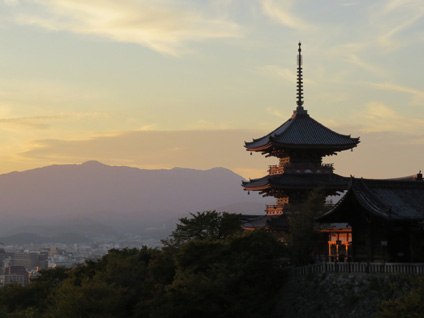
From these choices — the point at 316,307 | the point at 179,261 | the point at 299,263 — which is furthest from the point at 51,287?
the point at 316,307

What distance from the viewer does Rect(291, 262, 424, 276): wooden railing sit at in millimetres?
38156

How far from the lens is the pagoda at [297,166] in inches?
2311

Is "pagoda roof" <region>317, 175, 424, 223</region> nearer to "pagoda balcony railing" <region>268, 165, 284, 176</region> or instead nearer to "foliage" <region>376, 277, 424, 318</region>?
"foliage" <region>376, 277, 424, 318</region>

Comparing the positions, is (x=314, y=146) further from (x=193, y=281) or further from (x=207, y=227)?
(x=193, y=281)

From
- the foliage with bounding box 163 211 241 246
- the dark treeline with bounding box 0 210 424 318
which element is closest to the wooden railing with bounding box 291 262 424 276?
the dark treeline with bounding box 0 210 424 318

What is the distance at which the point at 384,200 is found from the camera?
42.4 metres

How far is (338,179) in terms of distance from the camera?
59500 millimetres

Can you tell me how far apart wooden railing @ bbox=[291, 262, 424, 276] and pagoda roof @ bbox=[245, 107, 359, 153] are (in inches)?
574

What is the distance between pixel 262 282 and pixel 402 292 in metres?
Answer: 10.3

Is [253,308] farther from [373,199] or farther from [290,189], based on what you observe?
A: [290,189]

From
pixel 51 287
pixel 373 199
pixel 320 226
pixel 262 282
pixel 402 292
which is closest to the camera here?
pixel 402 292

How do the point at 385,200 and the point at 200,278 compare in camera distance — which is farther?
the point at 200,278

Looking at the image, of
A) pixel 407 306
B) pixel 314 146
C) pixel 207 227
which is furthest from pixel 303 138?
pixel 407 306

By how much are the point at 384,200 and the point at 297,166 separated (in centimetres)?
1787
